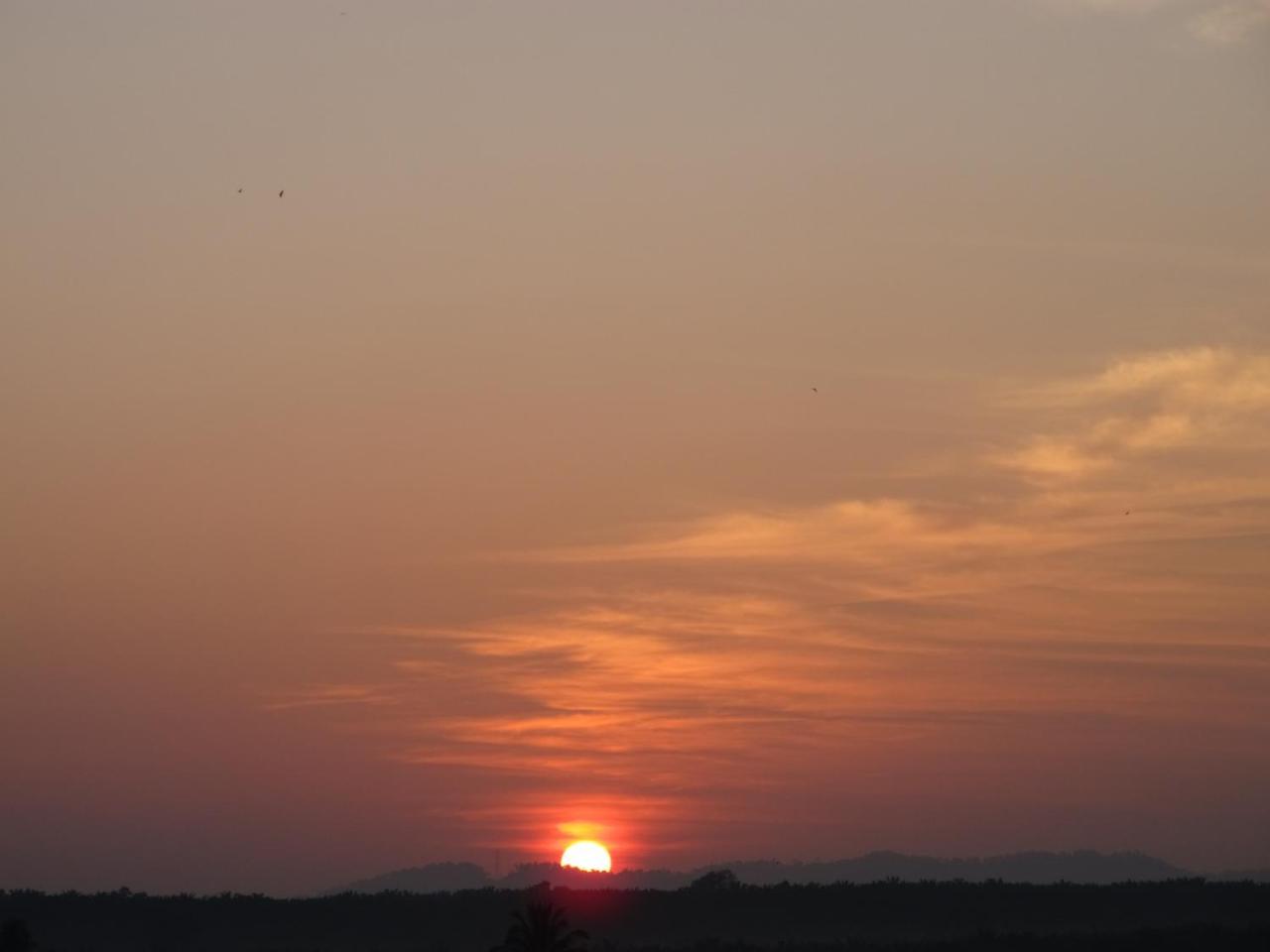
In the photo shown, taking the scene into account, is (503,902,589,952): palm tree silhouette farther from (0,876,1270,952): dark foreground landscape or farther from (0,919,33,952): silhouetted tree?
(0,876,1270,952): dark foreground landscape

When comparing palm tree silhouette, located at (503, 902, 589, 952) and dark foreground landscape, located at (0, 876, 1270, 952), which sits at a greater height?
dark foreground landscape, located at (0, 876, 1270, 952)

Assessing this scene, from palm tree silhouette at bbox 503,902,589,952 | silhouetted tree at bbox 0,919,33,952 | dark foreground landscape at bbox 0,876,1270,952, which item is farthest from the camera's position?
dark foreground landscape at bbox 0,876,1270,952

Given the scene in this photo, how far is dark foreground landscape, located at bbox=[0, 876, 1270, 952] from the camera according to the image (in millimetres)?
111375

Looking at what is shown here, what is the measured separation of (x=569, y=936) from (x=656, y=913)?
5276 centimetres

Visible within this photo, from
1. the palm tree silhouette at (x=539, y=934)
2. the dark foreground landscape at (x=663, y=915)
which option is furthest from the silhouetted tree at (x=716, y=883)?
the palm tree silhouette at (x=539, y=934)

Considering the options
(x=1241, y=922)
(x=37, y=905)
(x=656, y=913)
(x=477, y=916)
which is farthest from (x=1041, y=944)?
(x=37, y=905)

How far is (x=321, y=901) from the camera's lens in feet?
424

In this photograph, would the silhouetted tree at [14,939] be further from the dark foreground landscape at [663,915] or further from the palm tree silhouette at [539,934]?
the dark foreground landscape at [663,915]

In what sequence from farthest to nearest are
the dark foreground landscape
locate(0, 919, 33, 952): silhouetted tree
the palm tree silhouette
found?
the dark foreground landscape
locate(0, 919, 33, 952): silhouetted tree
the palm tree silhouette

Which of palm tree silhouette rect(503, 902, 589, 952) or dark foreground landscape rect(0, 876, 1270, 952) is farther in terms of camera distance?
dark foreground landscape rect(0, 876, 1270, 952)

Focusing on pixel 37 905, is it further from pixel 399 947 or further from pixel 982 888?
pixel 982 888

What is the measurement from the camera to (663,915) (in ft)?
394

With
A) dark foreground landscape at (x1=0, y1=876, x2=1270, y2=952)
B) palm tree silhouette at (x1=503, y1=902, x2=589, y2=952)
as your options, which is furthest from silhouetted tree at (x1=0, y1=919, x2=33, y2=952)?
dark foreground landscape at (x1=0, y1=876, x2=1270, y2=952)

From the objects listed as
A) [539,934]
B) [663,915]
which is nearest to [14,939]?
[539,934]
